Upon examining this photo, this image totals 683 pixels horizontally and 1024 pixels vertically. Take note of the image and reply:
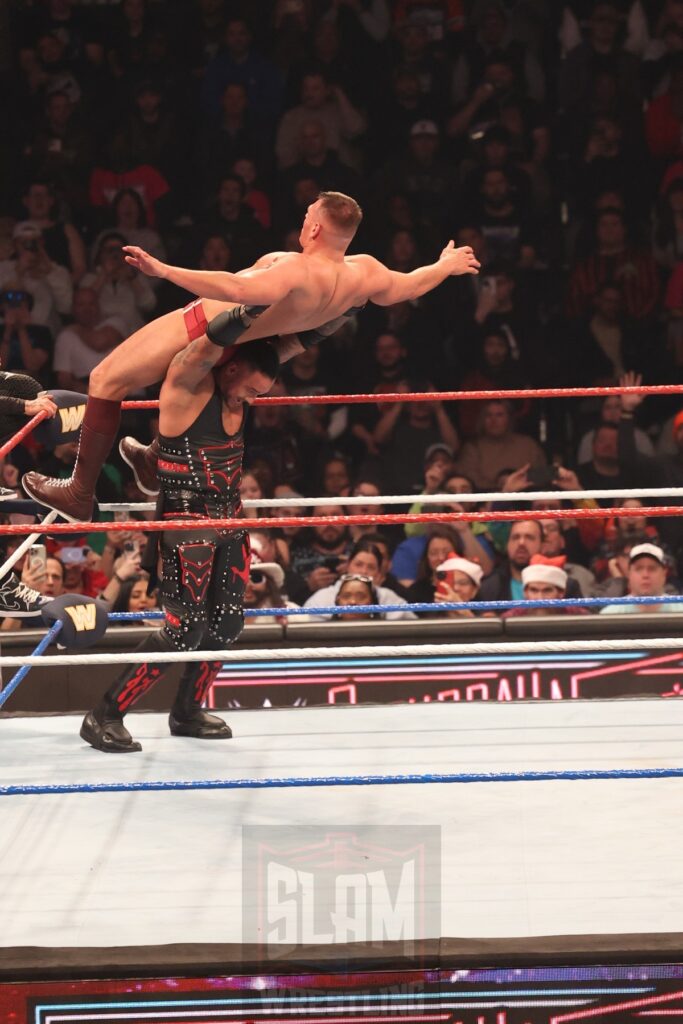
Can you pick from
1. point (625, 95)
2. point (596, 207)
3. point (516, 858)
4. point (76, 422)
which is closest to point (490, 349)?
point (596, 207)

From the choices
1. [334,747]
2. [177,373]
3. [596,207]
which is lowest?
[334,747]

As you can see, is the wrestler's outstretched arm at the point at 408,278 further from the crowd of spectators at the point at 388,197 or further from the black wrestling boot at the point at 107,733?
the crowd of spectators at the point at 388,197

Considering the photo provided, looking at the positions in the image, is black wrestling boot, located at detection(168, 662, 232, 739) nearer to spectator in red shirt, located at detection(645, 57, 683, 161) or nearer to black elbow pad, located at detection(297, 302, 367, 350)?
black elbow pad, located at detection(297, 302, 367, 350)

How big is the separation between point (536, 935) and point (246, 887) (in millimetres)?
604

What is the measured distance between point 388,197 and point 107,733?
389 centimetres

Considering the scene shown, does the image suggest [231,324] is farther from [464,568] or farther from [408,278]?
[464,568]

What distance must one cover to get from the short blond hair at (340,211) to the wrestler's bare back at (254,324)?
8 centimetres

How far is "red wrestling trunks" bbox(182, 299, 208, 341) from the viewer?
3.38 metres

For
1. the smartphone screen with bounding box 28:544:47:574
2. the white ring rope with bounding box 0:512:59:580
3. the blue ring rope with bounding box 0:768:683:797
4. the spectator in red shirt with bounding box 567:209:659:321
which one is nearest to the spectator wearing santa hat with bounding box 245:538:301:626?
the smartphone screen with bounding box 28:544:47:574

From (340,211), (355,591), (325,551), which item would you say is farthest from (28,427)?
(325,551)

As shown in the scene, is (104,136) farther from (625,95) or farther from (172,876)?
(172,876)

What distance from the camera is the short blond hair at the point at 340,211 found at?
3289 mm

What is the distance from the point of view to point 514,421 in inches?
256

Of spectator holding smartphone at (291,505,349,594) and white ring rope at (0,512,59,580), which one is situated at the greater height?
white ring rope at (0,512,59,580)
